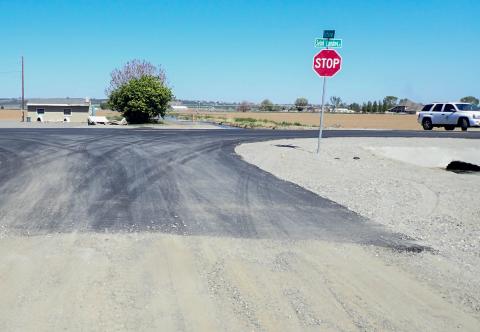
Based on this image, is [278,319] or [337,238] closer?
[278,319]

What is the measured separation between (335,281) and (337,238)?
1.50m

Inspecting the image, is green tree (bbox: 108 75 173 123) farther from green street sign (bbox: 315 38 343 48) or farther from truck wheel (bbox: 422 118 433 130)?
green street sign (bbox: 315 38 343 48)

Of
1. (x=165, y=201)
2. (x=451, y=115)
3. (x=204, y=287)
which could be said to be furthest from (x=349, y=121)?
(x=204, y=287)

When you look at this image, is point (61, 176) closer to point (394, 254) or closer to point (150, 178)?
point (150, 178)

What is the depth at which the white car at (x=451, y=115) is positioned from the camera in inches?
1200

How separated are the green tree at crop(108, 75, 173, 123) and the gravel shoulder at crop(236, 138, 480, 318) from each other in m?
28.1

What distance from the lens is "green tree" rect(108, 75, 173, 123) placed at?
44.4 metres

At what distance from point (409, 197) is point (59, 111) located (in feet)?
219

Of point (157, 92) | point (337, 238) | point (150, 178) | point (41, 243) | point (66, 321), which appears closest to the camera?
point (66, 321)

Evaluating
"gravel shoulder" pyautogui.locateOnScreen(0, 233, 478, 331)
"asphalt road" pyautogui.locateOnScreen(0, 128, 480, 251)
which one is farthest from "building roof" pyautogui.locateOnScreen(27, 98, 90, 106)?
"gravel shoulder" pyautogui.locateOnScreen(0, 233, 478, 331)

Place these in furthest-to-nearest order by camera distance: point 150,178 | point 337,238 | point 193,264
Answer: point 150,178 → point 337,238 → point 193,264

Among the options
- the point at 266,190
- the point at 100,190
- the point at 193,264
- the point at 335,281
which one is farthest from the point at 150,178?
the point at 335,281

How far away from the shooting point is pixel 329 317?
419 cm

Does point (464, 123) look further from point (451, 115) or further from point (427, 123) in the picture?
point (427, 123)
